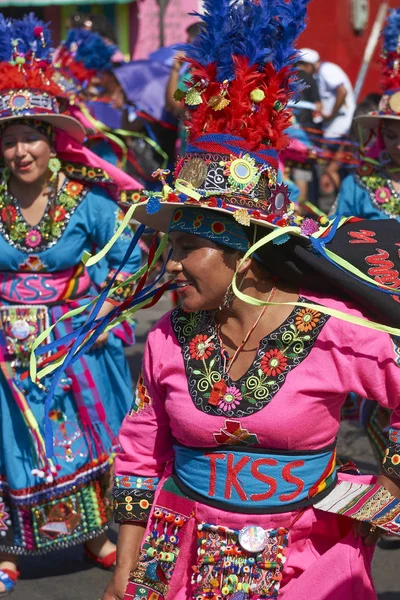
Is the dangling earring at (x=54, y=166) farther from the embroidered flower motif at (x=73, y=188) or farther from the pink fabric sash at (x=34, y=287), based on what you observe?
the pink fabric sash at (x=34, y=287)

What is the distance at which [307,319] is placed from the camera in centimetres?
300

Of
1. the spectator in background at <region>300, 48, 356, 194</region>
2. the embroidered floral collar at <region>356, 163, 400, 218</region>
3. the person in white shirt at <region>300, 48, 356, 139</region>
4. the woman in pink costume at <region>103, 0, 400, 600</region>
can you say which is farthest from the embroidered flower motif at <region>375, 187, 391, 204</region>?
the person in white shirt at <region>300, 48, 356, 139</region>

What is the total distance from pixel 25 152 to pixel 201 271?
1957mm

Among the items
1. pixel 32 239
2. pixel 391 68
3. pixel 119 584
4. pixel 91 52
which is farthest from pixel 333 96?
pixel 119 584

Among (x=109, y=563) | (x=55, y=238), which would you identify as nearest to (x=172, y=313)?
(x=55, y=238)

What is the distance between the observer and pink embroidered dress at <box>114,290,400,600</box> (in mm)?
2910

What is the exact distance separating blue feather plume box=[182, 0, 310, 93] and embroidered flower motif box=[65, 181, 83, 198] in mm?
1933

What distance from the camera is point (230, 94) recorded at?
9.82 ft

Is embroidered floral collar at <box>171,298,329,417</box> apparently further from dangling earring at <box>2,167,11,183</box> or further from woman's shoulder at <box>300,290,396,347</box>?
dangling earring at <box>2,167,11,183</box>

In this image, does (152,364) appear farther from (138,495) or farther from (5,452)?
(5,452)

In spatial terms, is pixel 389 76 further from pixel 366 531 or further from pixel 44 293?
pixel 366 531

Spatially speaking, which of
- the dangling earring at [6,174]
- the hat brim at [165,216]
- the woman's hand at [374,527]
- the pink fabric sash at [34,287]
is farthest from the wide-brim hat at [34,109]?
the woman's hand at [374,527]

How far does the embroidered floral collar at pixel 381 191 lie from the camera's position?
5570 mm

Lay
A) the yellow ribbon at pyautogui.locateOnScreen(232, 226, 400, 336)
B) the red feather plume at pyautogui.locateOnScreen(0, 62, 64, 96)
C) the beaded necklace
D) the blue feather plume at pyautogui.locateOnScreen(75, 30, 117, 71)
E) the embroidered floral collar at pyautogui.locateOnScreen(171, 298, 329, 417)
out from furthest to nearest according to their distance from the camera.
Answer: the blue feather plume at pyautogui.locateOnScreen(75, 30, 117, 71) → the red feather plume at pyautogui.locateOnScreen(0, 62, 64, 96) → the beaded necklace → the embroidered floral collar at pyautogui.locateOnScreen(171, 298, 329, 417) → the yellow ribbon at pyautogui.locateOnScreen(232, 226, 400, 336)
